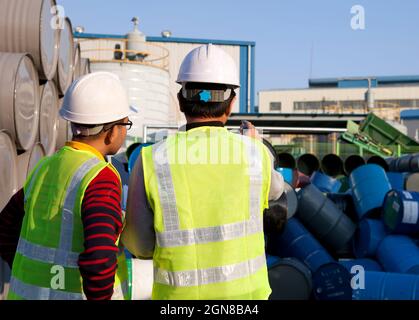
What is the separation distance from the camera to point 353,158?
1025cm

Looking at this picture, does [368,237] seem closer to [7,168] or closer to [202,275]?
[7,168]

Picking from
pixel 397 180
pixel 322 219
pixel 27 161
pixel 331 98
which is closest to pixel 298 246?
pixel 322 219

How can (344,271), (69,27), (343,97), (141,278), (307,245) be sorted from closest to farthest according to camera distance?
(141,278), (344,271), (307,245), (69,27), (343,97)

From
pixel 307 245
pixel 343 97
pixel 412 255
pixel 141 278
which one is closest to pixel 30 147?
pixel 141 278

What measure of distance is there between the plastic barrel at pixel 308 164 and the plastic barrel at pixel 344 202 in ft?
10.4

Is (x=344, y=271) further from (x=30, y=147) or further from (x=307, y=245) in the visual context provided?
(x=30, y=147)

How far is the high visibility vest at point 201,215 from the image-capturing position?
168 centimetres

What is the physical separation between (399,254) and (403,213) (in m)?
0.57

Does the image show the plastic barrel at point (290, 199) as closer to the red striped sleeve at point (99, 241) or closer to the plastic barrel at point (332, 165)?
the red striped sleeve at point (99, 241)

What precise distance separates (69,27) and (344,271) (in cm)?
423

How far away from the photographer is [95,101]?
1893mm
